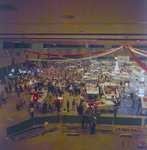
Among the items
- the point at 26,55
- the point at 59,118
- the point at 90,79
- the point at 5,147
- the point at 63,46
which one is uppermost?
the point at 63,46

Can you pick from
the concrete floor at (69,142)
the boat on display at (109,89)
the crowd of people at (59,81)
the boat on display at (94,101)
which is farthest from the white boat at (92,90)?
the concrete floor at (69,142)

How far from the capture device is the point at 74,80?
13.0 metres

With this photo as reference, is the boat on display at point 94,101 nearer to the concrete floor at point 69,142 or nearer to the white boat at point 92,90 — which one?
the white boat at point 92,90

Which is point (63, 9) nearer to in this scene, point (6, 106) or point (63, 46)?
point (6, 106)

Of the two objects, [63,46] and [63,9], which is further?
[63,46]

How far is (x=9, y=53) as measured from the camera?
546 inches

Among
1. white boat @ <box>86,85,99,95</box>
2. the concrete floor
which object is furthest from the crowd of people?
the concrete floor

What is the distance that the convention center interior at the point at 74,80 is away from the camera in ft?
9.73

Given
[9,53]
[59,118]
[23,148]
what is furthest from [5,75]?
[23,148]

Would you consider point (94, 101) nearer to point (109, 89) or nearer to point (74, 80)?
point (109, 89)

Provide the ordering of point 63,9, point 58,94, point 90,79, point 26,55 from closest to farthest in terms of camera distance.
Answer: point 63,9 < point 58,94 < point 90,79 < point 26,55

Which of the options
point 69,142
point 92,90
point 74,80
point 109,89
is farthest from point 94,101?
point 69,142

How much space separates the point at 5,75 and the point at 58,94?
279 inches

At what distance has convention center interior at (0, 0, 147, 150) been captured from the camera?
2.97 metres
